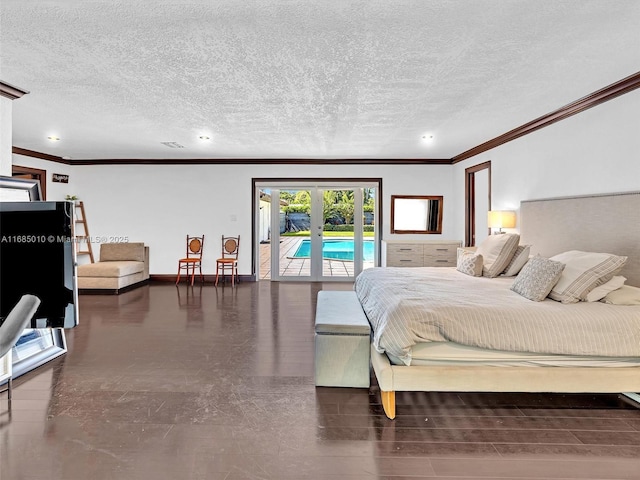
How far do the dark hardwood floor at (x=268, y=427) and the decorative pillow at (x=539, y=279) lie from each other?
28.7 inches

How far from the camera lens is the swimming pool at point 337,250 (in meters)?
7.70

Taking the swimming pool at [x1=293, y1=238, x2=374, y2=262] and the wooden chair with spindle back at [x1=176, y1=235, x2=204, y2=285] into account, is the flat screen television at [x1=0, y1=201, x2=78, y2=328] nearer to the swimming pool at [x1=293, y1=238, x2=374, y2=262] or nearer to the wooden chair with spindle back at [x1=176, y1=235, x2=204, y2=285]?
the wooden chair with spindle back at [x1=176, y1=235, x2=204, y2=285]

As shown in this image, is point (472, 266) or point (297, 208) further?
point (297, 208)

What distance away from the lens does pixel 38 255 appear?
1753 millimetres

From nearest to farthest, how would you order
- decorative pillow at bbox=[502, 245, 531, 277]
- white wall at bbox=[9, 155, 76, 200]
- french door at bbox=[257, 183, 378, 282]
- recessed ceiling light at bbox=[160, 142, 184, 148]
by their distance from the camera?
decorative pillow at bbox=[502, 245, 531, 277]
recessed ceiling light at bbox=[160, 142, 184, 148]
white wall at bbox=[9, 155, 76, 200]
french door at bbox=[257, 183, 378, 282]

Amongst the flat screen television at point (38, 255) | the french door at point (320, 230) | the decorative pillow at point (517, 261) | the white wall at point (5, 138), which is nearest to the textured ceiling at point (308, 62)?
the white wall at point (5, 138)

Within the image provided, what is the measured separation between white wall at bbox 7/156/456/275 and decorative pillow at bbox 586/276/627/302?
4.80m

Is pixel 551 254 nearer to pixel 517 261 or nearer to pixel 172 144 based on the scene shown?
pixel 517 261

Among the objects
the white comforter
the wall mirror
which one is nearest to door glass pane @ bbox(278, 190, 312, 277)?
the wall mirror

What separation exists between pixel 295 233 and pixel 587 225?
5.19 metres

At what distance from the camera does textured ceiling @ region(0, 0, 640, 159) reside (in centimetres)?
216

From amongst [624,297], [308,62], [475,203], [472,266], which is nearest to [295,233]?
[475,203]

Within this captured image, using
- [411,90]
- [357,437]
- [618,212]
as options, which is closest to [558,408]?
[357,437]

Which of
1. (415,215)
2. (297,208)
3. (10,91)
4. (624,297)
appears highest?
(10,91)
